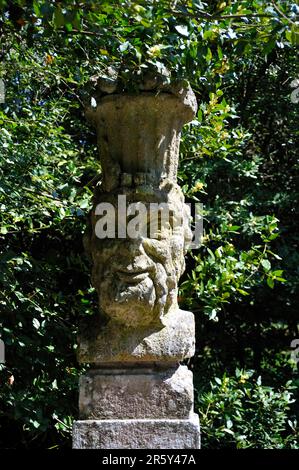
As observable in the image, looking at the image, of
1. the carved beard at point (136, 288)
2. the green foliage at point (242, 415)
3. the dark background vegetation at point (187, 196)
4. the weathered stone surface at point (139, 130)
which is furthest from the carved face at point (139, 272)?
the green foliage at point (242, 415)

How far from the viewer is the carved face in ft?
12.7

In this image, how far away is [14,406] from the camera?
16.7 feet

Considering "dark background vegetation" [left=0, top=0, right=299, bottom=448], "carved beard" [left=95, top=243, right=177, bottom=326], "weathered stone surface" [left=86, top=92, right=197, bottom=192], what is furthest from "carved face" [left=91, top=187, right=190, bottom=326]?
"dark background vegetation" [left=0, top=0, right=299, bottom=448]

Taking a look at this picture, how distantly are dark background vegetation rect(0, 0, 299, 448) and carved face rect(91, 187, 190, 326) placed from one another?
709 millimetres

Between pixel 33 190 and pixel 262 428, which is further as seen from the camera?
pixel 262 428

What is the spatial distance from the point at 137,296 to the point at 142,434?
61 centimetres

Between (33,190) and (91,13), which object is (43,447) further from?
(91,13)

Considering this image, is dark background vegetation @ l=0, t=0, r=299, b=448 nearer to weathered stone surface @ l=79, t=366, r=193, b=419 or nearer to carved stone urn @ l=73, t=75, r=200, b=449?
carved stone urn @ l=73, t=75, r=200, b=449

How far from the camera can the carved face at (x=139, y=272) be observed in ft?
12.7

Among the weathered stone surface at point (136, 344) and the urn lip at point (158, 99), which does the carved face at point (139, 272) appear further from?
the urn lip at point (158, 99)

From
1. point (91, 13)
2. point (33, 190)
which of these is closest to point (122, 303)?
point (91, 13)

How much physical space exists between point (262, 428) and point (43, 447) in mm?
1430

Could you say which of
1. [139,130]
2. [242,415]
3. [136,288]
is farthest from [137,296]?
[242,415]
